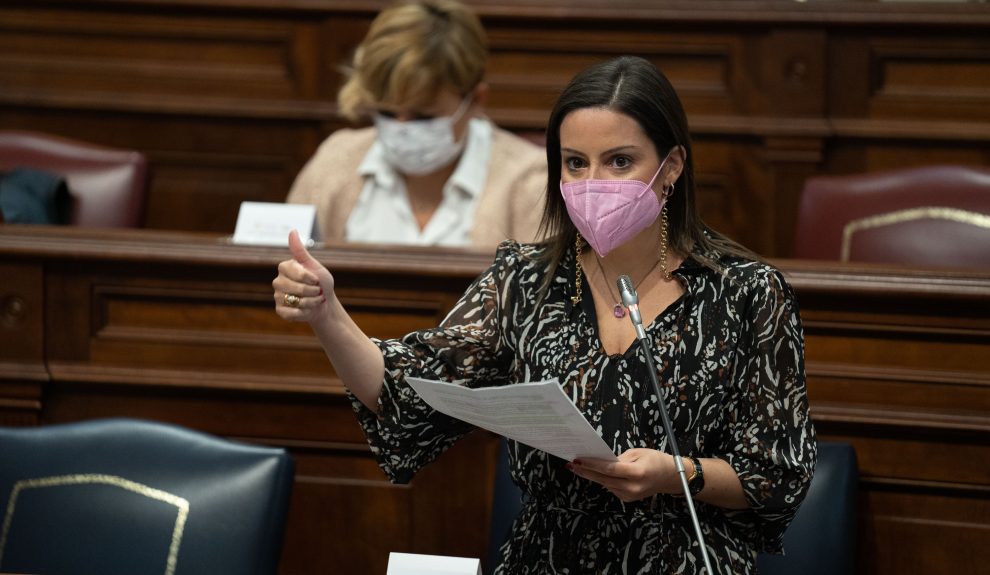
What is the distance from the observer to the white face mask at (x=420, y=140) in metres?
2.82

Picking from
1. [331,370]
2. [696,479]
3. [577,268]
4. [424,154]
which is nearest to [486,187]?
[424,154]

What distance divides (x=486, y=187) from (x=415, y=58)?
0.35 m

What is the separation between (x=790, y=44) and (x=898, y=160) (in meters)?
0.43

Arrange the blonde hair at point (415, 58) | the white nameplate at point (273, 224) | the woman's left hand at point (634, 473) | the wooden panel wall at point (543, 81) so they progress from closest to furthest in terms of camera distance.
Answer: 1. the woman's left hand at point (634, 473)
2. the white nameplate at point (273, 224)
3. the blonde hair at point (415, 58)
4. the wooden panel wall at point (543, 81)

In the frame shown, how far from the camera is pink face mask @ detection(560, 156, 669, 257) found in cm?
150

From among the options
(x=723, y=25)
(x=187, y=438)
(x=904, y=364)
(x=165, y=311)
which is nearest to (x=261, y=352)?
(x=165, y=311)

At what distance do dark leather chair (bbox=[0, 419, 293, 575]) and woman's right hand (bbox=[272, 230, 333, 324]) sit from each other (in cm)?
34

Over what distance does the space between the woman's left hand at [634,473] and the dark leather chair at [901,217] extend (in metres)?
1.31

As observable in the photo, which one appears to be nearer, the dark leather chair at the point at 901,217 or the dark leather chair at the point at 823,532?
the dark leather chair at the point at 823,532

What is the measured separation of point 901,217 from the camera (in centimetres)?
264

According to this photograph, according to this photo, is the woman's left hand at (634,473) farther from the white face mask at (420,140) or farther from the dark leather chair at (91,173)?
the dark leather chair at (91,173)

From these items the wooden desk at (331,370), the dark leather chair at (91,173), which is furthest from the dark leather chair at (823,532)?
the dark leather chair at (91,173)

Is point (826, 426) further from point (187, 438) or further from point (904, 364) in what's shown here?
point (187, 438)

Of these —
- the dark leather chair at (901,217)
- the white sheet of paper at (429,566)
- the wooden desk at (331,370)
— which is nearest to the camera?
the white sheet of paper at (429,566)
